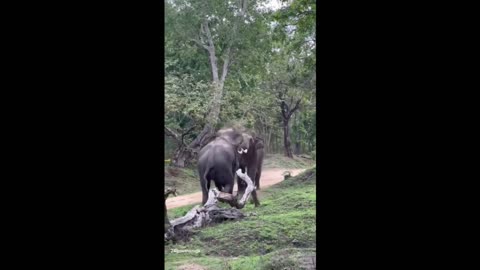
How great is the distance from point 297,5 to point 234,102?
2.60 feet

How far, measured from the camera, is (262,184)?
3.31 metres

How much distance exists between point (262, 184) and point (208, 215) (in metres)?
0.44

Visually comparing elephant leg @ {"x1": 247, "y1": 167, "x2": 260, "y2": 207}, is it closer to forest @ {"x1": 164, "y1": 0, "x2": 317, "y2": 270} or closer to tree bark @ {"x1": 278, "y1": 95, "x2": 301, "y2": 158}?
forest @ {"x1": 164, "y1": 0, "x2": 317, "y2": 270}

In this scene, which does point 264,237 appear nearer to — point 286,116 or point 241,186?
point 241,186

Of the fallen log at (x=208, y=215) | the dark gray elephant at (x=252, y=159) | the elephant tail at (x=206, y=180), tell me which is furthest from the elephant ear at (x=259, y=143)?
the elephant tail at (x=206, y=180)

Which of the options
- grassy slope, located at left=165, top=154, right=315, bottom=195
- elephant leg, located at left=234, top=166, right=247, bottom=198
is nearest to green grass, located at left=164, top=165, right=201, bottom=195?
grassy slope, located at left=165, top=154, right=315, bottom=195

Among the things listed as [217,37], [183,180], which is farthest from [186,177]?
A: [217,37]

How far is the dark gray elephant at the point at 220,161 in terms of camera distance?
3.22 metres

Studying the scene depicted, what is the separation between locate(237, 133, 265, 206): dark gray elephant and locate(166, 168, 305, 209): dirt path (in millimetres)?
38

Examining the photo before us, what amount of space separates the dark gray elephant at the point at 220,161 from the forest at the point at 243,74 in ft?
Answer: 0.21
